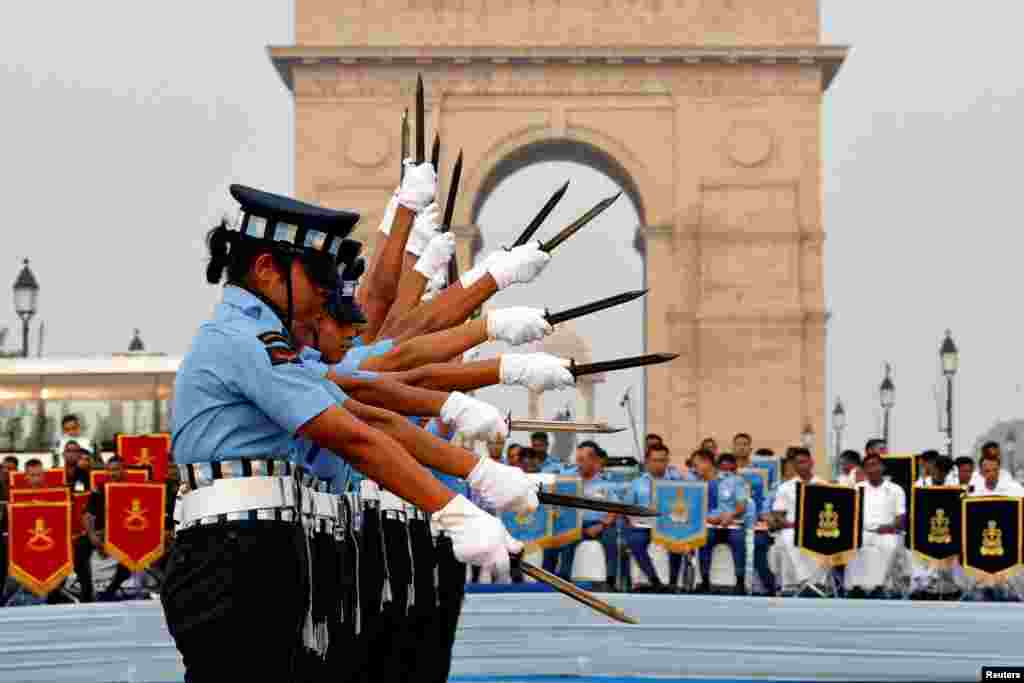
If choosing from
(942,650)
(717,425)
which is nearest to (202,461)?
(942,650)

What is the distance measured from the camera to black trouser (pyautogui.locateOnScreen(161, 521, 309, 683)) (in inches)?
185

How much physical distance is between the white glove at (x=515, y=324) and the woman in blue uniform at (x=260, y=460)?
1.19 meters

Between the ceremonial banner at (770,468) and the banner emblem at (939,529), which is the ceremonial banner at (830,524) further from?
the ceremonial banner at (770,468)

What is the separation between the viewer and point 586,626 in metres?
11.5

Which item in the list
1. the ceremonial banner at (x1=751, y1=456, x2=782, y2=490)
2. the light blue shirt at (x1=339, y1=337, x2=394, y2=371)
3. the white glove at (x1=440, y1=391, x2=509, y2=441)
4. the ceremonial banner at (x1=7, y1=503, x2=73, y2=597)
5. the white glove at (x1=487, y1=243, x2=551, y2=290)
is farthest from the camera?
the ceremonial banner at (x1=751, y1=456, x2=782, y2=490)

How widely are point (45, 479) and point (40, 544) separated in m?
2.46

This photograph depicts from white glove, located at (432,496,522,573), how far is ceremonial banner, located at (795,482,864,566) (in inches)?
532

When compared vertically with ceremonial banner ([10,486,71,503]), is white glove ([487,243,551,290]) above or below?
above

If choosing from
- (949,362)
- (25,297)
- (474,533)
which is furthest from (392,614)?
(949,362)

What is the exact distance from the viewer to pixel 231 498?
4.82m

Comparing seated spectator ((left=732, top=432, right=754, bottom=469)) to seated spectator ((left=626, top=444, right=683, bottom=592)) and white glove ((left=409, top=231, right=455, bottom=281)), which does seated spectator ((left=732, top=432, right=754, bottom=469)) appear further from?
white glove ((left=409, top=231, right=455, bottom=281))

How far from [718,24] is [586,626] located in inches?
1257

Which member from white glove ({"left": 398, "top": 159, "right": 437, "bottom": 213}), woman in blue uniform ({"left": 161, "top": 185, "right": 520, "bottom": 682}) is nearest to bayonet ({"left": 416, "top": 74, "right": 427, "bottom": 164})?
white glove ({"left": 398, "top": 159, "right": 437, "bottom": 213})

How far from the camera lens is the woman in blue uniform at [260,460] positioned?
468 cm
